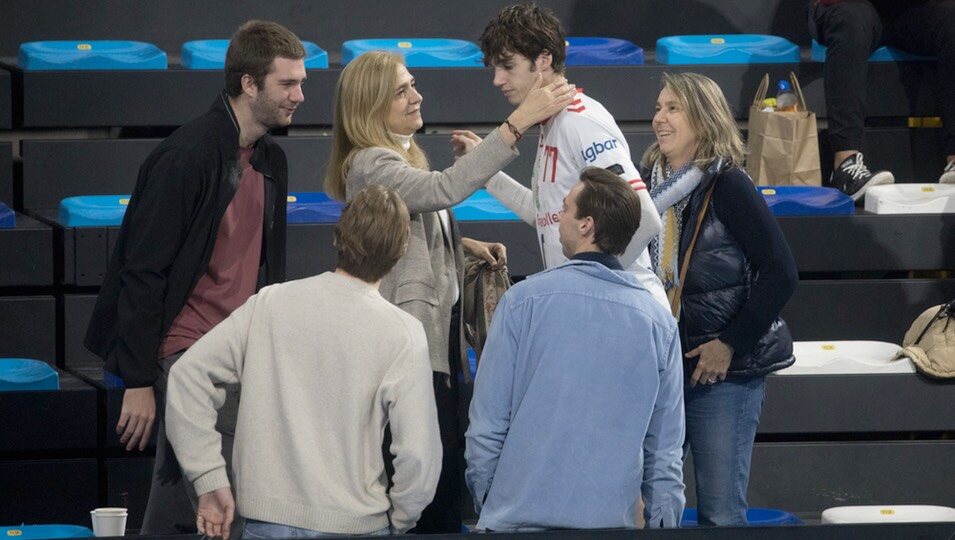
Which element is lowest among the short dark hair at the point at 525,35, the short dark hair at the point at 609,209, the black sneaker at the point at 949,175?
the black sneaker at the point at 949,175

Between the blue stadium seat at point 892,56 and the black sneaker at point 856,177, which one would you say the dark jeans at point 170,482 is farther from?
the blue stadium seat at point 892,56

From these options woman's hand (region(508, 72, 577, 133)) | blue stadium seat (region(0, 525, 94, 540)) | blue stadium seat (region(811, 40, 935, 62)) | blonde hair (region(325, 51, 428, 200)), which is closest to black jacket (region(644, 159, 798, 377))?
woman's hand (region(508, 72, 577, 133))

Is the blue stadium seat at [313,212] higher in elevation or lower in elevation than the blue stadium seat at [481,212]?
lower

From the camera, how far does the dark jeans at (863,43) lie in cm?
570

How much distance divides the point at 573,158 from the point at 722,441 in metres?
0.79

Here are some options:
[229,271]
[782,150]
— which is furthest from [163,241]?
[782,150]

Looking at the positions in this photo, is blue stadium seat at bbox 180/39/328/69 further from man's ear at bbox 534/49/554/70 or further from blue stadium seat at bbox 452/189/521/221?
man's ear at bbox 534/49/554/70

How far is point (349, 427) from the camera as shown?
2.95 metres

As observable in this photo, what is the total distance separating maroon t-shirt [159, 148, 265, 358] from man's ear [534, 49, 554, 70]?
2.37ft

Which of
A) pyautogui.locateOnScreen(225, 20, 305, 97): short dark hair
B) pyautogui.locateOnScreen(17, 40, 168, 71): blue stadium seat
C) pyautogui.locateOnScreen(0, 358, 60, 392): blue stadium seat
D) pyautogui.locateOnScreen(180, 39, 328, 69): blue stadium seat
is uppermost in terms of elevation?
pyautogui.locateOnScreen(225, 20, 305, 97): short dark hair

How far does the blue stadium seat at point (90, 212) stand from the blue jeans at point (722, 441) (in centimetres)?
232

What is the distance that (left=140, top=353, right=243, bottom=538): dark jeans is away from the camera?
3.38 m

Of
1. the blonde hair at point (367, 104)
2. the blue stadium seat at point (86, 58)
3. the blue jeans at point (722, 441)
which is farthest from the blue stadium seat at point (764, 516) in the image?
the blue stadium seat at point (86, 58)

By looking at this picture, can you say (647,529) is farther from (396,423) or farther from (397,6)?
(397,6)
